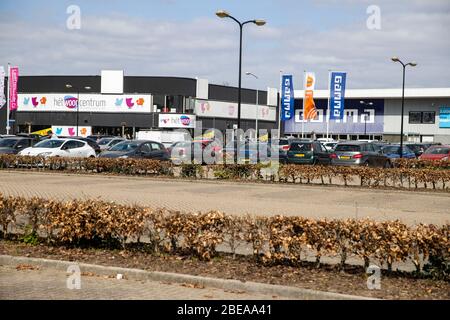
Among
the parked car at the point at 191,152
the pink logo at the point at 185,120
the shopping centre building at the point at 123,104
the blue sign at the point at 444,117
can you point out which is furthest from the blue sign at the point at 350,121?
the parked car at the point at 191,152

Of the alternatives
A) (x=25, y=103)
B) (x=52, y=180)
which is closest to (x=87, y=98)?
(x=25, y=103)

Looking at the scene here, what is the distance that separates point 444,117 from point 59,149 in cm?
6052

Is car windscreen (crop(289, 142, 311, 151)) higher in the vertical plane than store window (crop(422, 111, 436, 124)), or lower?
lower

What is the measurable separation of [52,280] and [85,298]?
1.15 metres

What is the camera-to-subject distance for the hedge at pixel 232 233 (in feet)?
26.8

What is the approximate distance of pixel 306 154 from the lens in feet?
106

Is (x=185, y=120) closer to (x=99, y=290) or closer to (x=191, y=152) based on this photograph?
(x=191, y=152)

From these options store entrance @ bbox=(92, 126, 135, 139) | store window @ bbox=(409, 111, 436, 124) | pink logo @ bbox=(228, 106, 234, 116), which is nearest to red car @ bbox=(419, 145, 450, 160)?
store entrance @ bbox=(92, 126, 135, 139)

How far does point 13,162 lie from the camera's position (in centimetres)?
2694

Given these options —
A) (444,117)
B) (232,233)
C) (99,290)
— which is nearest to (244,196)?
(232,233)

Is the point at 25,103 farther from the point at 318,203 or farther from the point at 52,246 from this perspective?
the point at 52,246

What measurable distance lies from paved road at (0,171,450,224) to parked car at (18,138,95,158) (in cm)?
479

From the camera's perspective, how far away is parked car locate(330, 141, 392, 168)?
2933 cm

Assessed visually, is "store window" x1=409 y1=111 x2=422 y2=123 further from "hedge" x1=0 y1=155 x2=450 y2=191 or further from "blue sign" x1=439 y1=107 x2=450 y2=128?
"hedge" x1=0 y1=155 x2=450 y2=191
